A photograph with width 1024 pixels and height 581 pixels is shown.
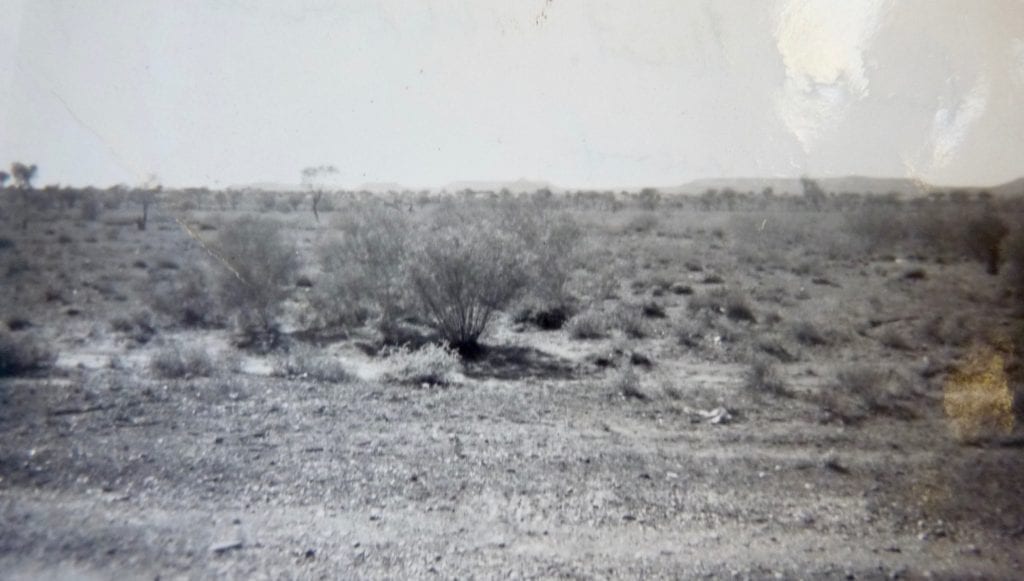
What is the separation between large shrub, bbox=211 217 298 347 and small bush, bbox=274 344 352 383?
3459 millimetres

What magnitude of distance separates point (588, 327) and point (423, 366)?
5.73 m

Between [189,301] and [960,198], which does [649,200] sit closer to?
[960,198]

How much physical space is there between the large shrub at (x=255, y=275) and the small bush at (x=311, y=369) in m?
3.46

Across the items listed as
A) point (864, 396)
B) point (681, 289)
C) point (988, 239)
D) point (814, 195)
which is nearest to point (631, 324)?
point (864, 396)

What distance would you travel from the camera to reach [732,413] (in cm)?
1141

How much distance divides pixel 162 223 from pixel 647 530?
52157 millimetres

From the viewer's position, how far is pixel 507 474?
28.5 feet

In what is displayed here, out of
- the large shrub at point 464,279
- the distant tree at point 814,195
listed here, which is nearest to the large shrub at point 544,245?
the large shrub at point 464,279

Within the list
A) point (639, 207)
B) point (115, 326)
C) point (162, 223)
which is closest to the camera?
point (115, 326)

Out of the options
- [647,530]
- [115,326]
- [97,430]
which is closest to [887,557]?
[647,530]

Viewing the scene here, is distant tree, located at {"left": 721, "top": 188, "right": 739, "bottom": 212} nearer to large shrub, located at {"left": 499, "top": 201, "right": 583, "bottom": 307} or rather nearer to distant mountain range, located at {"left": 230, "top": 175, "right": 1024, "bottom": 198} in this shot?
distant mountain range, located at {"left": 230, "top": 175, "right": 1024, "bottom": 198}

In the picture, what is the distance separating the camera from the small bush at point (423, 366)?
1360 cm

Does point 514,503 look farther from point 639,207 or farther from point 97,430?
point 639,207

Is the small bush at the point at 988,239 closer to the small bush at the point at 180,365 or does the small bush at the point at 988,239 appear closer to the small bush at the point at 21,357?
the small bush at the point at 180,365
